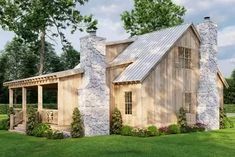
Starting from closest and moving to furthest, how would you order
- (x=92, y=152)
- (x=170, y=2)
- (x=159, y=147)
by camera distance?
(x=92, y=152) → (x=159, y=147) → (x=170, y=2)

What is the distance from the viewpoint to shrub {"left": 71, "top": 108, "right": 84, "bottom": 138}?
2228 cm

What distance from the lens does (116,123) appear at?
946 inches

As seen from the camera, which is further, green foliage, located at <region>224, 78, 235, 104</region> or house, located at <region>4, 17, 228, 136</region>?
green foliage, located at <region>224, 78, 235, 104</region>

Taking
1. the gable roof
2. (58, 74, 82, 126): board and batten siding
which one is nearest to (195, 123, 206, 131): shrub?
the gable roof

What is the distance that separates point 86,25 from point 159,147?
31.9 m

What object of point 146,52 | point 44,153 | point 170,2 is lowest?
point 44,153

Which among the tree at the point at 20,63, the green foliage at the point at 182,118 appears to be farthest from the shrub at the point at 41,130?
the tree at the point at 20,63

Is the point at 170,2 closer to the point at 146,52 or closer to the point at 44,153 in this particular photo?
the point at 146,52

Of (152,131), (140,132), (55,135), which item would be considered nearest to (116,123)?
(140,132)

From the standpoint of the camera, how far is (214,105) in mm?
27625

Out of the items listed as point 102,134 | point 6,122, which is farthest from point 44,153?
point 6,122

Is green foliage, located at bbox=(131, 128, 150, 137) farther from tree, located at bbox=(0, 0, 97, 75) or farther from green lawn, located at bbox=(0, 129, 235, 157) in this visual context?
tree, located at bbox=(0, 0, 97, 75)

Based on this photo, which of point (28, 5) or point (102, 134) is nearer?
point (102, 134)

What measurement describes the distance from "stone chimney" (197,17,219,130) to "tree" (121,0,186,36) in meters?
25.9
